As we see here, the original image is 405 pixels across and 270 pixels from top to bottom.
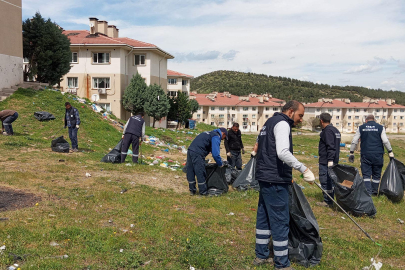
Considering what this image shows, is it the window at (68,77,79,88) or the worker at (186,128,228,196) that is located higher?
the window at (68,77,79,88)

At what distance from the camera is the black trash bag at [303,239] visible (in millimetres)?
4176

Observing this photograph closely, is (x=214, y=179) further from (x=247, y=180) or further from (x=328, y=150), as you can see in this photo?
(x=328, y=150)

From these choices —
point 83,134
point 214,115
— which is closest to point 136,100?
point 83,134

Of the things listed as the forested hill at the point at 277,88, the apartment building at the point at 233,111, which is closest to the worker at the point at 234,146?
the apartment building at the point at 233,111

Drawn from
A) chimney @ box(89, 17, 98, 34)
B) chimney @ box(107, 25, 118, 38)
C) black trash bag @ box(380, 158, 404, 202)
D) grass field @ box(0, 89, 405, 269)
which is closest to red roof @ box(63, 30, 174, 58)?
chimney @ box(89, 17, 98, 34)

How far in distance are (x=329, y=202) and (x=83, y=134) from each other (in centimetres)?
1085

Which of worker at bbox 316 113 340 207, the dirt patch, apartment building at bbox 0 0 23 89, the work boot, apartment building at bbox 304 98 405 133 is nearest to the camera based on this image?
the work boot

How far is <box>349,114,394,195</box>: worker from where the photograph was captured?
24.8 feet

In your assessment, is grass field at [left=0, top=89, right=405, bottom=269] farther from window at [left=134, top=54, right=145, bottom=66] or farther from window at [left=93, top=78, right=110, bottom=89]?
window at [left=134, top=54, right=145, bottom=66]

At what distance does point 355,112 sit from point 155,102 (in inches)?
2820

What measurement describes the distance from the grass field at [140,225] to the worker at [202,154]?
36 cm

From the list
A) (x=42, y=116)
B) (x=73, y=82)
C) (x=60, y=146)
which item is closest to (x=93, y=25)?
(x=73, y=82)

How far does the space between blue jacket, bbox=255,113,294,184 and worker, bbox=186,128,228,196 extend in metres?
3.08

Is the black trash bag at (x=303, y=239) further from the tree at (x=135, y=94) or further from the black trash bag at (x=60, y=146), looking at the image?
the tree at (x=135, y=94)
